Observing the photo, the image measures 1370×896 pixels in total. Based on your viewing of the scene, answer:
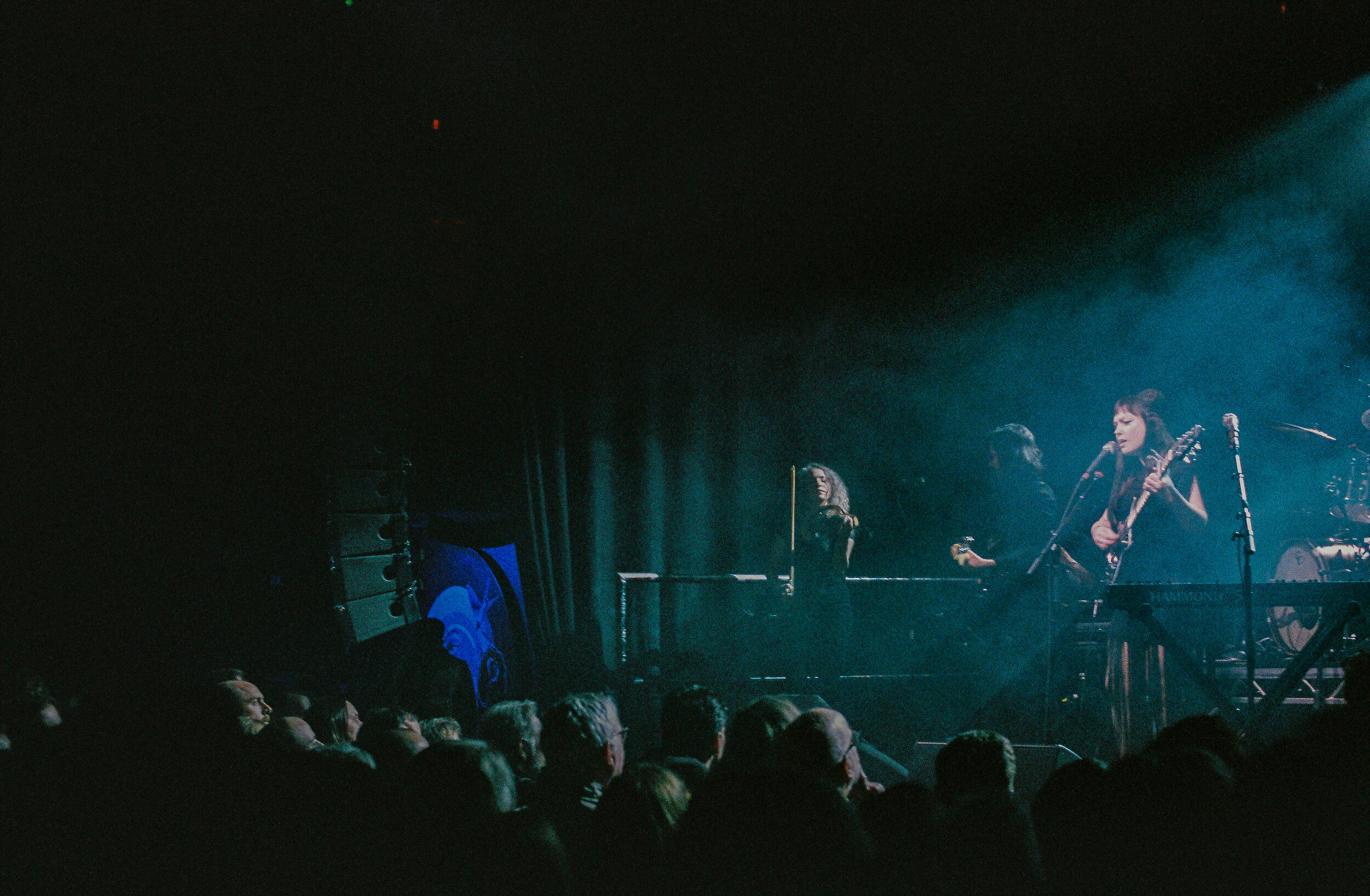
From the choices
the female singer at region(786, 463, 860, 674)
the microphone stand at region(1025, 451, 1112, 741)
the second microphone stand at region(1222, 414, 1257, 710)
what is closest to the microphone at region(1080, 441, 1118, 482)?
the microphone stand at region(1025, 451, 1112, 741)

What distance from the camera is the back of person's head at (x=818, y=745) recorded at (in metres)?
2.43

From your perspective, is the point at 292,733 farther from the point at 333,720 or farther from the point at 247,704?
the point at 333,720

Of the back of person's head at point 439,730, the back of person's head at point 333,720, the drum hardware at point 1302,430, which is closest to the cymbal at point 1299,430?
the drum hardware at point 1302,430

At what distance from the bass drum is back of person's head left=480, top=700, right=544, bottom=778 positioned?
5856 millimetres

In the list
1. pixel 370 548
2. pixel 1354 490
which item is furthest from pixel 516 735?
pixel 1354 490

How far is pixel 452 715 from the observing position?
5965 mm

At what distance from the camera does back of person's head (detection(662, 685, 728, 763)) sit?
10.1ft

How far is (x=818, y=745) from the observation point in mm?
2447

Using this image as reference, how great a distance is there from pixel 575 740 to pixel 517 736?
873 mm

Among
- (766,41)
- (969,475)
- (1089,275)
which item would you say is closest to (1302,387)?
(1089,275)

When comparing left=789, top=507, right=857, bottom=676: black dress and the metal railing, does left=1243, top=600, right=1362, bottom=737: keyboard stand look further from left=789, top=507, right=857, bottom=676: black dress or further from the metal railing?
left=789, top=507, right=857, bottom=676: black dress

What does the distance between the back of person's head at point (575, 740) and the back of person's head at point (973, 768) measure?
90 cm

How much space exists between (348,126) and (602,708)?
16.7 ft

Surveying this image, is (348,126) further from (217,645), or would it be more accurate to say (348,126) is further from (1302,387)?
(1302,387)
